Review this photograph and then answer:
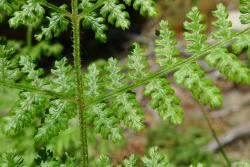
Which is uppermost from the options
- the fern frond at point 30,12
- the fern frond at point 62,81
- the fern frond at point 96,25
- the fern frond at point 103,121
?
the fern frond at point 30,12

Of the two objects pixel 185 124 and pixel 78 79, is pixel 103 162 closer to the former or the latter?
pixel 78 79

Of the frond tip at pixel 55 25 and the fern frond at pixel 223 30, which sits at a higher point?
the frond tip at pixel 55 25

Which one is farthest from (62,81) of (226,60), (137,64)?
(226,60)

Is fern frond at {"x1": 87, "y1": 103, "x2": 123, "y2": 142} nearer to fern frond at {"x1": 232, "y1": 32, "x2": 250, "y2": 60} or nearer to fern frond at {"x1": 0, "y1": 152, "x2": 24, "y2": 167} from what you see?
fern frond at {"x1": 0, "y1": 152, "x2": 24, "y2": 167}

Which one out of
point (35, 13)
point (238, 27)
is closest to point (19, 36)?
point (238, 27)

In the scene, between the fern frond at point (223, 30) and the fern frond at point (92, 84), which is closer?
the fern frond at point (223, 30)

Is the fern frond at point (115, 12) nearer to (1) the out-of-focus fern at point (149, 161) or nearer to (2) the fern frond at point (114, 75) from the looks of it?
(2) the fern frond at point (114, 75)

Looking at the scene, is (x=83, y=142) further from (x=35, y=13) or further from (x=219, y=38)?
(x=219, y=38)

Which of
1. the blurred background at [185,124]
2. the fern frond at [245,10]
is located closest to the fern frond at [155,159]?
the fern frond at [245,10]
